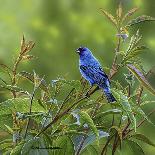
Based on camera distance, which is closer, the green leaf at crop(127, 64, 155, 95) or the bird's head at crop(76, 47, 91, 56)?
the green leaf at crop(127, 64, 155, 95)

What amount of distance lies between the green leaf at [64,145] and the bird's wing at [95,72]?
0.38 feet

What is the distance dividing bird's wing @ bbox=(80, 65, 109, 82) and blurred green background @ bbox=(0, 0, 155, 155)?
1995 mm

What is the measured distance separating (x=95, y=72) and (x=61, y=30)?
252 cm

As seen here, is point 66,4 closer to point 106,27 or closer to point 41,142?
point 106,27

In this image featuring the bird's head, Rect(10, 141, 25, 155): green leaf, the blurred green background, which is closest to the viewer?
Rect(10, 141, 25, 155): green leaf

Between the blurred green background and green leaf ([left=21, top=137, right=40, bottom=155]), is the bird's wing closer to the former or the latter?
green leaf ([left=21, top=137, right=40, bottom=155])

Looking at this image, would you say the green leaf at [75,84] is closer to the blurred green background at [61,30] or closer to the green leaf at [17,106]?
the green leaf at [17,106]

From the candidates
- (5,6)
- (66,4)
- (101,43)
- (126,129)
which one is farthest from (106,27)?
(126,129)

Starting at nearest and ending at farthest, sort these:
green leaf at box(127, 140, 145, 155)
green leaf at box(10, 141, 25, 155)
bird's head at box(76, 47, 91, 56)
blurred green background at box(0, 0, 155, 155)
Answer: green leaf at box(10, 141, 25, 155)
green leaf at box(127, 140, 145, 155)
bird's head at box(76, 47, 91, 56)
blurred green background at box(0, 0, 155, 155)

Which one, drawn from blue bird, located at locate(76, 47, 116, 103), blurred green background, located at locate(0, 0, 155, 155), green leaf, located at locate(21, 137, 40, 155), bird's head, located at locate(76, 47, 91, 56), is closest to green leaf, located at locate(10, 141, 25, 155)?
green leaf, located at locate(21, 137, 40, 155)

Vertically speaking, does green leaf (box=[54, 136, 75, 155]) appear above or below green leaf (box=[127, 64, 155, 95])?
below

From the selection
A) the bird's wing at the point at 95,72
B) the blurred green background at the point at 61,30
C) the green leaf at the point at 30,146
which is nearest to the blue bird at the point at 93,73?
the bird's wing at the point at 95,72

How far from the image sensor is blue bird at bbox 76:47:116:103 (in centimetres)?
71

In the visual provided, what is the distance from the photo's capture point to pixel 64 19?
133 inches
